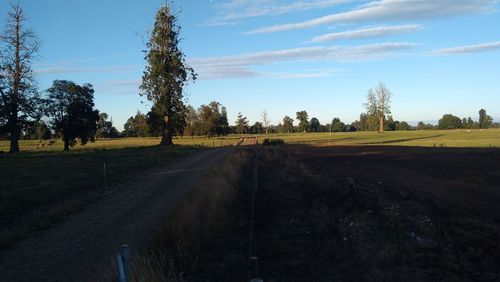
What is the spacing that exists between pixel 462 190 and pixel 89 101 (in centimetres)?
6111

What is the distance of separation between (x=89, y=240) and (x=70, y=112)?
5978 centimetres

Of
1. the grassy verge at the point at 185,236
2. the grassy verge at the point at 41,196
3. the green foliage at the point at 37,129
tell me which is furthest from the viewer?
the green foliage at the point at 37,129

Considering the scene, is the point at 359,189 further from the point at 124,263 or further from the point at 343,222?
the point at 124,263

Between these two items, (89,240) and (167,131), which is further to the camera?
(167,131)

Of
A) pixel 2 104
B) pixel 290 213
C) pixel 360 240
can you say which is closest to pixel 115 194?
pixel 290 213

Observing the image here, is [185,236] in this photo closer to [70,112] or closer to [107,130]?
[70,112]

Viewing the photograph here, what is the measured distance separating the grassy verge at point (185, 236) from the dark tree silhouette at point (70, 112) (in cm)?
5480

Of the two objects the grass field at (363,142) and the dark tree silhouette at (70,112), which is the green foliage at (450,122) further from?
the dark tree silhouette at (70,112)

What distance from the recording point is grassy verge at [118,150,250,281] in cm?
747

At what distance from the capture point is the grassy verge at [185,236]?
294 inches

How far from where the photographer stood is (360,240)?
9.89 m

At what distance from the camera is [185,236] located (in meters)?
10.1

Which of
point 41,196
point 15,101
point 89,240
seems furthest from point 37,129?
point 89,240

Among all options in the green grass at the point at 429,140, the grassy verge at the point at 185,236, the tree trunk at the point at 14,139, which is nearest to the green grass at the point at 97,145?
the tree trunk at the point at 14,139
